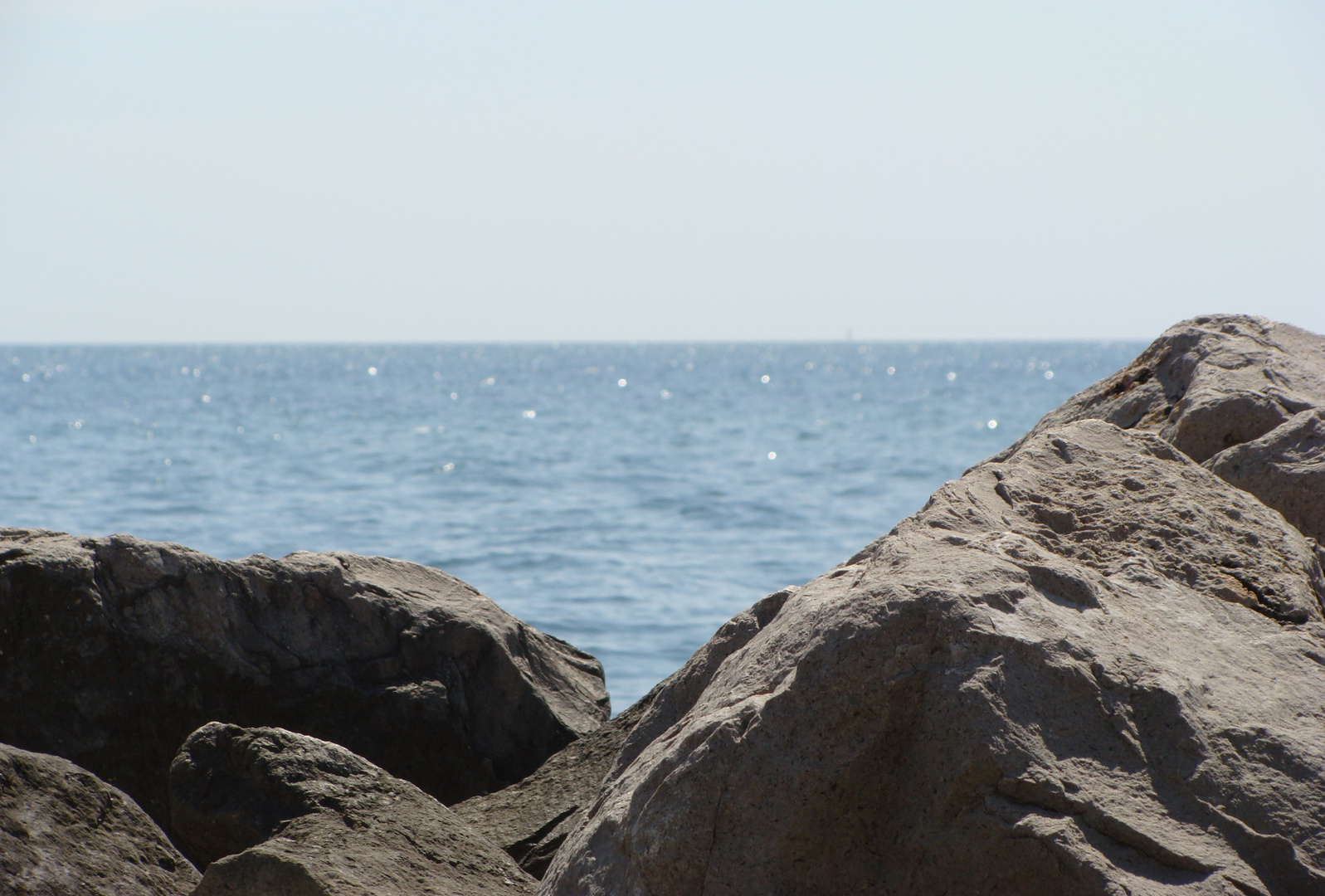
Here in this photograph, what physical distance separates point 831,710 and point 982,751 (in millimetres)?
250

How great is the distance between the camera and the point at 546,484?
57.7 feet

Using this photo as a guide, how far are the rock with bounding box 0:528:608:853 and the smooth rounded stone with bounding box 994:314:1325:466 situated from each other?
6.46 ft

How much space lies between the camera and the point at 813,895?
1.88 metres

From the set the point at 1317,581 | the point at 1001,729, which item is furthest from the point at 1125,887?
the point at 1317,581

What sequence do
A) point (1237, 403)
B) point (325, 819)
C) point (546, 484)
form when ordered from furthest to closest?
point (546, 484) → point (1237, 403) → point (325, 819)

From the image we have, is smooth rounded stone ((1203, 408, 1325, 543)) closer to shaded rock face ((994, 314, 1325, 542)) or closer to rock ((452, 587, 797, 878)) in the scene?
shaded rock face ((994, 314, 1325, 542))

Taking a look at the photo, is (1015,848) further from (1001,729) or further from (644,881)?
(644,881)

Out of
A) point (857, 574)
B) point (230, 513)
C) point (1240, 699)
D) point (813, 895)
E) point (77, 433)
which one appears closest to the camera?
point (813, 895)

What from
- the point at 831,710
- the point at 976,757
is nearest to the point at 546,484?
the point at 831,710

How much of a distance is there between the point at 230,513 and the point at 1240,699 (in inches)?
535

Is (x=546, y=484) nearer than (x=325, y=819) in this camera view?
No

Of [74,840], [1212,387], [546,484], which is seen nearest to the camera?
[74,840]

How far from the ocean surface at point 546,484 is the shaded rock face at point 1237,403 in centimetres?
458

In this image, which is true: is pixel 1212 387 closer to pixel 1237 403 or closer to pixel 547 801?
pixel 1237 403
